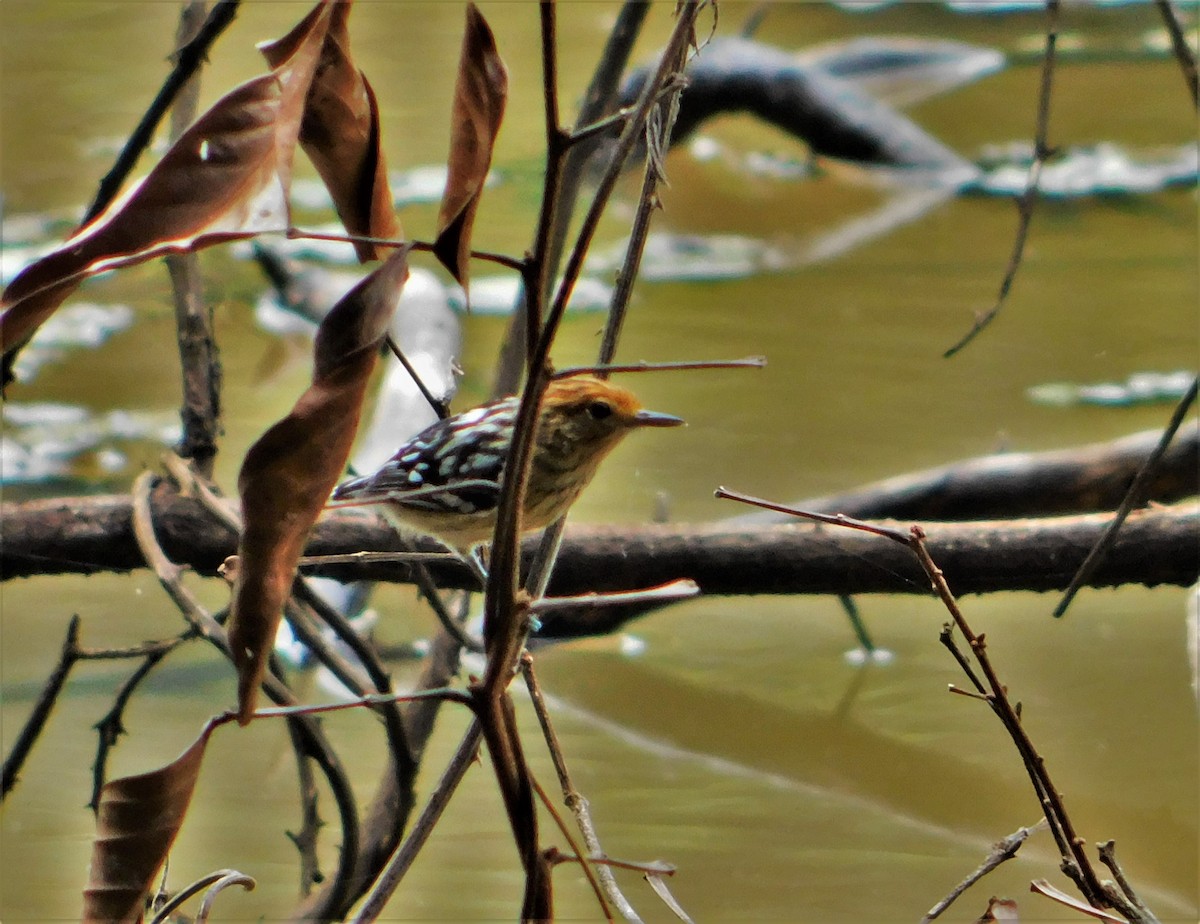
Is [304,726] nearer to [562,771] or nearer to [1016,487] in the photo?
[562,771]

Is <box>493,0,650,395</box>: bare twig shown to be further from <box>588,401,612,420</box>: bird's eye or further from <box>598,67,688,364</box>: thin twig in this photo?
<box>598,67,688,364</box>: thin twig

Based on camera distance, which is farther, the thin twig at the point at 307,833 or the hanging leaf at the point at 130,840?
the thin twig at the point at 307,833

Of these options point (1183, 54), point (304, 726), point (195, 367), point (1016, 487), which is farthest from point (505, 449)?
point (1016, 487)

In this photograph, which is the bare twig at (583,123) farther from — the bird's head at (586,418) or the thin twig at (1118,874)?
the thin twig at (1118,874)

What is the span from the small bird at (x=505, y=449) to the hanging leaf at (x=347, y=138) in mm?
692

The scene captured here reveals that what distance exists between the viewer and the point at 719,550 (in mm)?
1447

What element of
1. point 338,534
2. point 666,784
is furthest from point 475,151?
point 666,784

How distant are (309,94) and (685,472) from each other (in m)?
1.76

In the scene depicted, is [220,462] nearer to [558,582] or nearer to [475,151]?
[558,582]

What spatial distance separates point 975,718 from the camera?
1.60m

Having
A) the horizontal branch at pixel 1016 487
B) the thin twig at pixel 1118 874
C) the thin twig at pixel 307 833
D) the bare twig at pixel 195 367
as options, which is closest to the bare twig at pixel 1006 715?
the thin twig at pixel 1118 874

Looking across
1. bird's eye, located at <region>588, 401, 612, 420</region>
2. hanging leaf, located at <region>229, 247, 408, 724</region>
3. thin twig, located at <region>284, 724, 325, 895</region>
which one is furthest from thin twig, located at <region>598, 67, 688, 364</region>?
thin twig, located at <region>284, 724, 325, 895</region>

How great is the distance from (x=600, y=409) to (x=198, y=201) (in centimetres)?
87

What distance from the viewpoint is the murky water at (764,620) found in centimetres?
133
